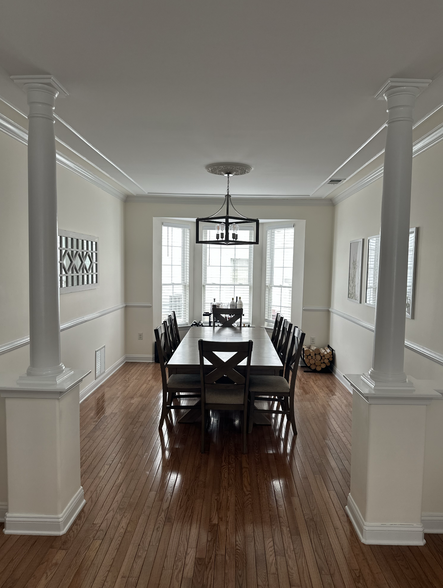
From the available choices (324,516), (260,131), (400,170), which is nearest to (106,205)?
(260,131)

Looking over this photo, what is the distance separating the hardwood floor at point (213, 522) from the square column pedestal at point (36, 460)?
0.11 metres

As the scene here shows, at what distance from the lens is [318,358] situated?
241 inches

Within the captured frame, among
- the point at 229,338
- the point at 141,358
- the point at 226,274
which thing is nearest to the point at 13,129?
the point at 229,338

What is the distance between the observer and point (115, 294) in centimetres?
601

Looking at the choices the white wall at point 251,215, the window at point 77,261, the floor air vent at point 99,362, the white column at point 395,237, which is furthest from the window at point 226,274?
the white column at point 395,237

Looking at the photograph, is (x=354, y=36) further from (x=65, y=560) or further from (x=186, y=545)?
(x=65, y=560)

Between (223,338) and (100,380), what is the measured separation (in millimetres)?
1856

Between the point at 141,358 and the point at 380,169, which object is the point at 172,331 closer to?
the point at 141,358

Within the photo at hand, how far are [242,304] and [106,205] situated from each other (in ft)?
9.45

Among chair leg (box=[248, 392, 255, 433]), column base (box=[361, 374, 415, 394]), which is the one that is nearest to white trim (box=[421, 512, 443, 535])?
column base (box=[361, 374, 415, 394])

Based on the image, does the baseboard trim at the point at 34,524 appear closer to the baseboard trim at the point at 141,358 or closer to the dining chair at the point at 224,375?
the dining chair at the point at 224,375

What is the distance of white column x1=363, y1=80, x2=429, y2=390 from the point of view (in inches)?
89.3

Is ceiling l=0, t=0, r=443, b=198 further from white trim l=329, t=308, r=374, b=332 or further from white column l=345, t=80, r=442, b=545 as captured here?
white trim l=329, t=308, r=374, b=332

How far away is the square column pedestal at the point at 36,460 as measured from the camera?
229 cm
